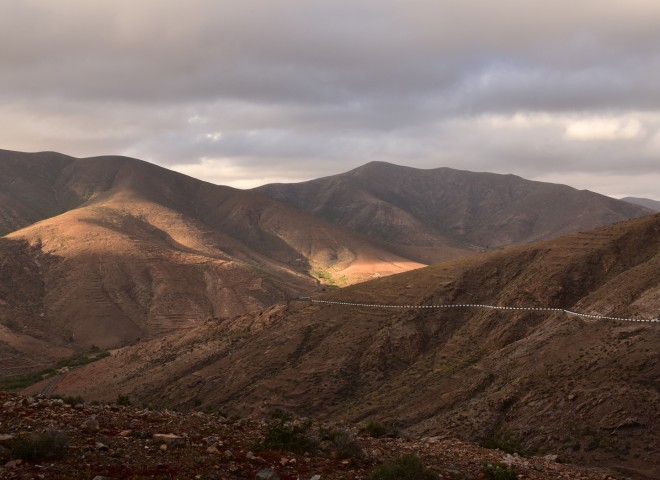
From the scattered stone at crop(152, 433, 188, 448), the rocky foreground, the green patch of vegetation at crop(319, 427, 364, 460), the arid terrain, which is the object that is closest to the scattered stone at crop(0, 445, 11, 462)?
the rocky foreground

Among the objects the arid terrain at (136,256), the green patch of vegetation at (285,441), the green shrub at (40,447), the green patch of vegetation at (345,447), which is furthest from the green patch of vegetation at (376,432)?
the arid terrain at (136,256)

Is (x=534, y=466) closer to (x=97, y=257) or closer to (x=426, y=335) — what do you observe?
(x=426, y=335)

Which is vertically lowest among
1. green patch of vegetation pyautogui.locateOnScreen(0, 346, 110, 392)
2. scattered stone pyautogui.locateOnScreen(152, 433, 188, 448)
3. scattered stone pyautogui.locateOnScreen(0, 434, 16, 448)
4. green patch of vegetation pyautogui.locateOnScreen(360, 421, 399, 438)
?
green patch of vegetation pyautogui.locateOnScreen(0, 346, 110, 392)

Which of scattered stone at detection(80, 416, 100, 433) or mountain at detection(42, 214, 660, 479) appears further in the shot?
mountain at detection(42, 214, 660, 479)

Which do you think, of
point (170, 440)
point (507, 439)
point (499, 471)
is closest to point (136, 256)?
point (507, 439)

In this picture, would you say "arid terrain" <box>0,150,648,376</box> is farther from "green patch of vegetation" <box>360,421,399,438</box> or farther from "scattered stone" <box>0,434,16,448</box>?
"scattered stone" <box>0,434,16,448</box>

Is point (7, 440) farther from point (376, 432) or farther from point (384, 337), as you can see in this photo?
point (384, 337)
